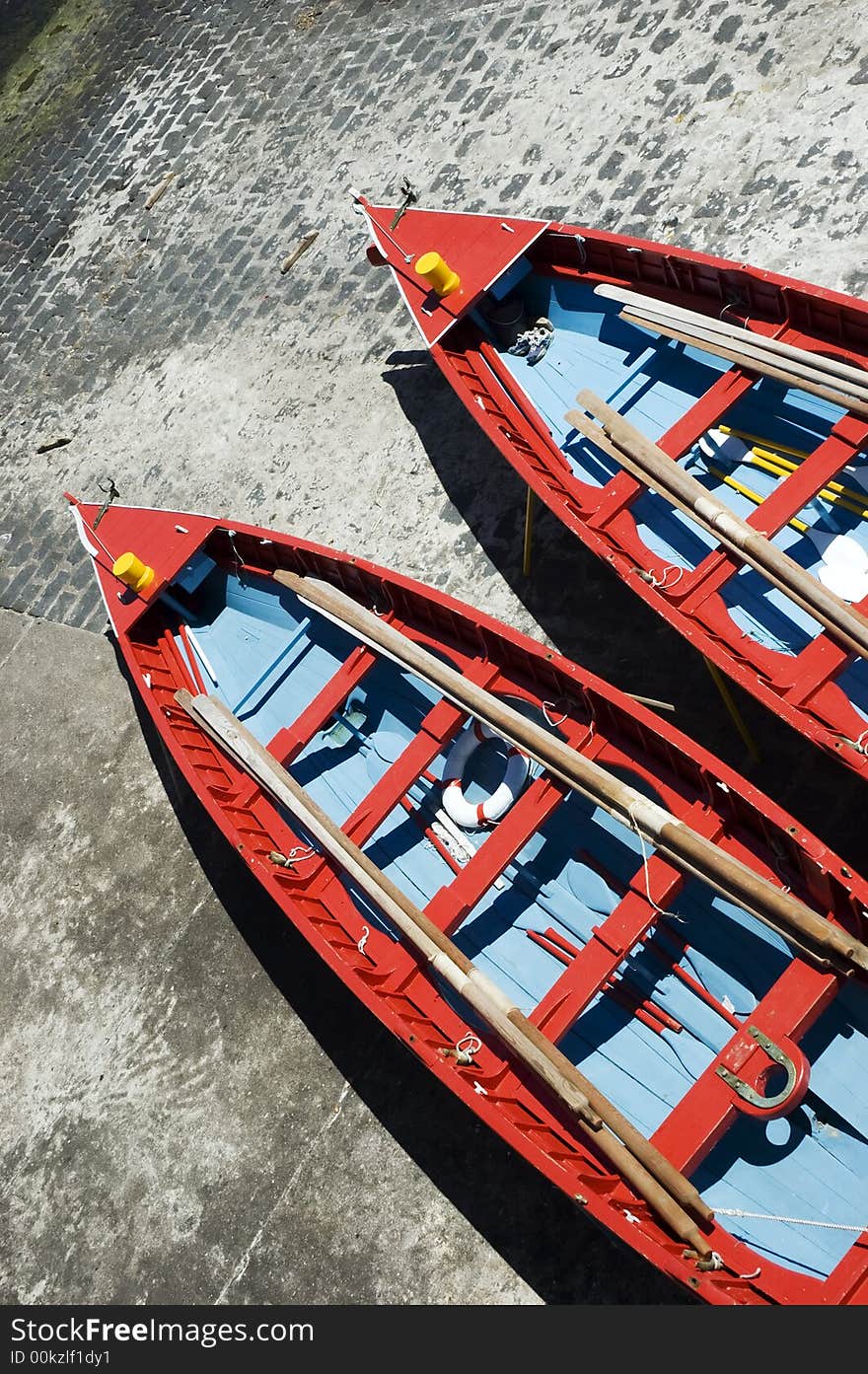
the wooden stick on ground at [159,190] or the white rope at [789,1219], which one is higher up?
the wooden stick on ground at [159,190]

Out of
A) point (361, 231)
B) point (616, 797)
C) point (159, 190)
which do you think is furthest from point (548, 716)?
point (159, 190)

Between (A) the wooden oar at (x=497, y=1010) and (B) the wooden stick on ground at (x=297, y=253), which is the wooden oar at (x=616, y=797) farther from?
(B) the wooden stick on ground at (x=297, y=253)

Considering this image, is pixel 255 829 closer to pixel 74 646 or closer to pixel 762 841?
pixel 762 841

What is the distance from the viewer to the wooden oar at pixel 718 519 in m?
8.08

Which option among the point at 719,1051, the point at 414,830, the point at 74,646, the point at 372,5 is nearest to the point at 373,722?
the point at 414,830

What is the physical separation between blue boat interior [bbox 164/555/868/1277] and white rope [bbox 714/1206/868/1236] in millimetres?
14

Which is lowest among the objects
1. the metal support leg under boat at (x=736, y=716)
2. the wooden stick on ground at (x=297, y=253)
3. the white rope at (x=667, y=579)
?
the metal support leg under boat at (x=736, y=716)

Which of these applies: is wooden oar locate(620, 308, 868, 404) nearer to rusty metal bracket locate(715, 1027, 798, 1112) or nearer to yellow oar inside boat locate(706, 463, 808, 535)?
yellow oar inside boat locate(706, 463, 808, 535)

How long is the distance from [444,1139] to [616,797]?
9.91 ft

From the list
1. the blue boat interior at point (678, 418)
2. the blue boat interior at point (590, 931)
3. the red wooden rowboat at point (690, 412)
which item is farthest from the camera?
the blue boat interior at point (678, 418)

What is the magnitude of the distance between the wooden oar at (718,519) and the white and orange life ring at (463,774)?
2.07 metres

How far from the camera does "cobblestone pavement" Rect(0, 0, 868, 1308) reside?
37.3 ft

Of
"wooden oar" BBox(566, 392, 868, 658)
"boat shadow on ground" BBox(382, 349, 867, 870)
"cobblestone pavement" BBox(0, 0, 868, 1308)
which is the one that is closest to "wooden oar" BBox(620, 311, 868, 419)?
"wooden oar" BBox(566, 392, 868, 658)

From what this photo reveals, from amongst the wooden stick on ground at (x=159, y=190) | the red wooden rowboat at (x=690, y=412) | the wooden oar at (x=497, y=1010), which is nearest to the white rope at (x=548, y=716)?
the red wooden rowboat at (x=690, y=412)
